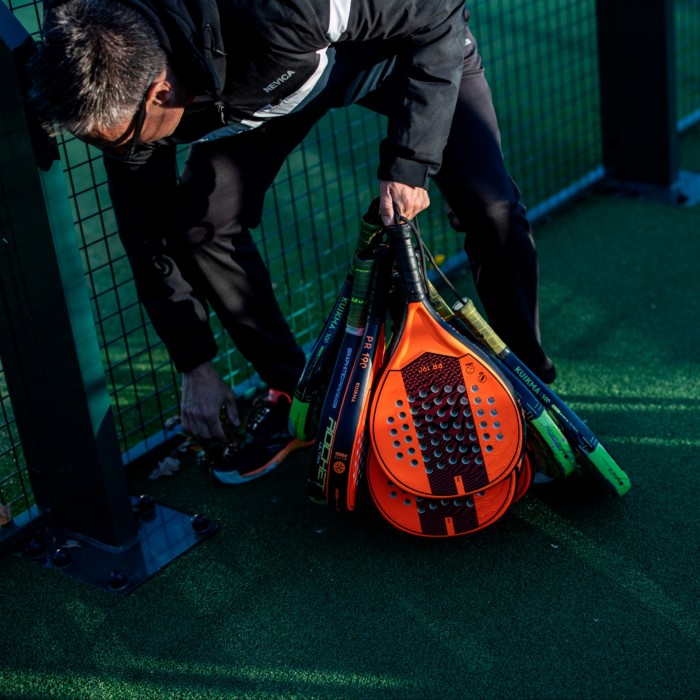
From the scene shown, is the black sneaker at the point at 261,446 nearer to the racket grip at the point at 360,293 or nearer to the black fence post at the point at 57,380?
the black fence post at the point at 57,380

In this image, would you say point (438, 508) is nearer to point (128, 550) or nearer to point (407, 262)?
point (407, 262)

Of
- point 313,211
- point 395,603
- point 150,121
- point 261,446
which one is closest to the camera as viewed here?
point 150,121

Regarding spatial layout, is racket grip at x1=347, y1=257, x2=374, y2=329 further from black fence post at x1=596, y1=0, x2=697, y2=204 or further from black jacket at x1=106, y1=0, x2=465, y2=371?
black fence post at x1=596, y1=0, x2=697, y2=204

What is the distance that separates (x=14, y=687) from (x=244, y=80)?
1.51 m

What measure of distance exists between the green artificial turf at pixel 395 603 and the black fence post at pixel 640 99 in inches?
75.0

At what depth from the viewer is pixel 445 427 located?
8.73 feet

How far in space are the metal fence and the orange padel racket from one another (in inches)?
Result: 36.0

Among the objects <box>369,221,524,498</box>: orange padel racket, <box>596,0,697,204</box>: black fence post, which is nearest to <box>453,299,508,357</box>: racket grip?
<box>369,221,524,498</box>: orange padel racket

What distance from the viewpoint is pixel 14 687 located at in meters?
2.47

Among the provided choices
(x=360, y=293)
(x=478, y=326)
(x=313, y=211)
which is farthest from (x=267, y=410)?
(x=313, y=211)

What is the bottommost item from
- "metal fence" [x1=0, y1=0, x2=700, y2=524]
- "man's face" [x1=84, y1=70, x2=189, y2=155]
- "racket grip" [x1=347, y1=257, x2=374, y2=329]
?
"metal fence" [x1=0, y1=0, x2=700, y2=524]

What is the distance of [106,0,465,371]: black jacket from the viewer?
225 cm

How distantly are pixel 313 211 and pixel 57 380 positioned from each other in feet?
7.12

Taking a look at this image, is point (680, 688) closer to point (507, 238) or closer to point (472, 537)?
point (472, 537)
